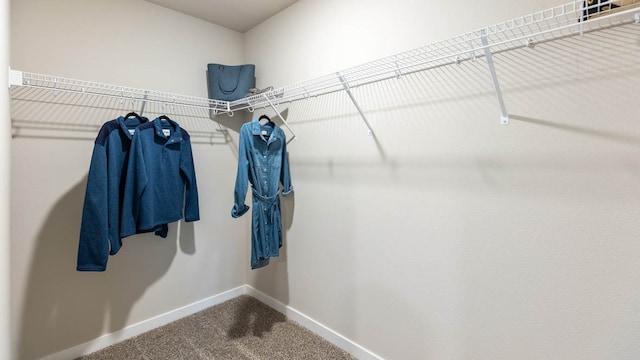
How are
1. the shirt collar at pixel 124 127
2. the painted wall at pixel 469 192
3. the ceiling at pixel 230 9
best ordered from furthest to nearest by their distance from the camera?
the ceiling at pixel 230 9 → the shirt collar at pixel 124 127 → the painted wall at pixel 469 192

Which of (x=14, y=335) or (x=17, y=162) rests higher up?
(x=17, y=162)

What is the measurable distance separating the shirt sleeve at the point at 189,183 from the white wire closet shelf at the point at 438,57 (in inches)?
14.1

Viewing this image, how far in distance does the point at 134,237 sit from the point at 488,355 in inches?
92.2

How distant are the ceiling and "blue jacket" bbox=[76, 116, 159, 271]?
3.41 feet

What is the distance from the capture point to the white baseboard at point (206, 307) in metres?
2.03

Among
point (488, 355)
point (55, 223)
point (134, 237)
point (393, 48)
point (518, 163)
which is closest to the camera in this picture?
point (518, 163)

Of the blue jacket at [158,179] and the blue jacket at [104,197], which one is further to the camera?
the blue jacket at [158,179]

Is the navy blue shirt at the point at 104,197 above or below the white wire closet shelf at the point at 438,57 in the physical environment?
below

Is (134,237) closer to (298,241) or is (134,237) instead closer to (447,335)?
(298,241)

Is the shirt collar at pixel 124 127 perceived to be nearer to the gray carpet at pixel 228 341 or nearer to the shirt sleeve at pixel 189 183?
the shirt sleeve at pixel 189 183

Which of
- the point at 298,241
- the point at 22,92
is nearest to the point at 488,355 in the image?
the point at 298,241

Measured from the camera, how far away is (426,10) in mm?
1592

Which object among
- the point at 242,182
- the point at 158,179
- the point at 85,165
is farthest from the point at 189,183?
the point at 85,165

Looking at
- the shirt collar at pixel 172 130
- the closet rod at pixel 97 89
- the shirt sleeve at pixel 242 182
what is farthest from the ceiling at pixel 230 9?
the shirt sleeve at pixel 242 182
